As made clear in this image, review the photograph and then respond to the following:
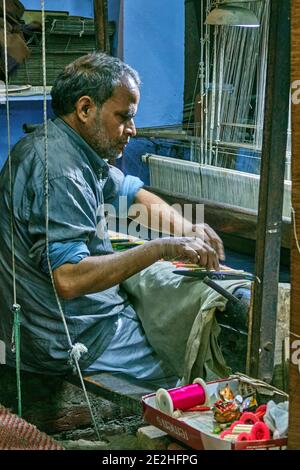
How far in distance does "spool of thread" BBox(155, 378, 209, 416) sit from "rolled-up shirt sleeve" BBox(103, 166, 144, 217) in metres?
1.35

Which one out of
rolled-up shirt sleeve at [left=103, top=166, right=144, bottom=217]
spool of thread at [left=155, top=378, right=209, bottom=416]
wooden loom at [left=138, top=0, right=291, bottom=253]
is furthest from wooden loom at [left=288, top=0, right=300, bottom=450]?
wooden loom at [left=138, top=0, right=291, bottom=253]

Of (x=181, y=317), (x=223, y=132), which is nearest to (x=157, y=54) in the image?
(x=223, y=132)

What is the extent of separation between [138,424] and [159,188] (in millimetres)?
4490

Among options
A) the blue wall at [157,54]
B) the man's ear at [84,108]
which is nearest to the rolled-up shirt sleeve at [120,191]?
the man's ear at [84,108]

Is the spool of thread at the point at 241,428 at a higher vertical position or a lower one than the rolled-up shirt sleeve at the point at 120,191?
lower

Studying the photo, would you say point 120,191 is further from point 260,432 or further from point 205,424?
point 260,432

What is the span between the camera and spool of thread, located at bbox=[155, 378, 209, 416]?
2297 millimetres

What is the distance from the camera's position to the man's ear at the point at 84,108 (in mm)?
3041

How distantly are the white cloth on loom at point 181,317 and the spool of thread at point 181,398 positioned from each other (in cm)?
53

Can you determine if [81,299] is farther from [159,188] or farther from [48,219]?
[159,188]

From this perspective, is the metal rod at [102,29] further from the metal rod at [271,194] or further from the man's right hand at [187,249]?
the metal rod at [271,194]

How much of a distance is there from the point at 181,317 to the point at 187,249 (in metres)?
Result: 0.45

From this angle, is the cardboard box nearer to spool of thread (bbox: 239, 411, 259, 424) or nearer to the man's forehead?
spool of thread (bbox: 239, 411, 259, 424)
